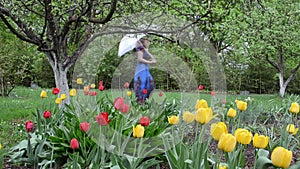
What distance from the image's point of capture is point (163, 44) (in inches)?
115

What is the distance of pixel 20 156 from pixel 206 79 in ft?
4.82

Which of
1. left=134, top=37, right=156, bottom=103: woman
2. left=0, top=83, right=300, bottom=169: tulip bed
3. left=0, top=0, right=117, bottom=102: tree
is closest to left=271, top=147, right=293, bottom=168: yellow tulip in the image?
left=0, top=83, right=300, bottom=169: tulip bed

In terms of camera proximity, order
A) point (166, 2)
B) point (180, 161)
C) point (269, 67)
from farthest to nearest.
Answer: point (269, 67) → point (166, 2) → point (180, 161)

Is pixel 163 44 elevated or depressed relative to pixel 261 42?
depressed

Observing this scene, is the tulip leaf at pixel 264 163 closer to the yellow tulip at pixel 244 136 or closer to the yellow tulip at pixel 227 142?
the yellow tulip at pixel 244 136

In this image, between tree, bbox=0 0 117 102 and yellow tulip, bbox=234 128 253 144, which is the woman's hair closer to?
tree, bbox=0 0 117 102

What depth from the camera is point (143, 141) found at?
248 cm

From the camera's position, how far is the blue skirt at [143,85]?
2.84 m

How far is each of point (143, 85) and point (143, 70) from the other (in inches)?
10.8

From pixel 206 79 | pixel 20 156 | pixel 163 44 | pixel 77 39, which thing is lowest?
pixel 20 156

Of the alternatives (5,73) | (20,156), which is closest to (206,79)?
(20,156)

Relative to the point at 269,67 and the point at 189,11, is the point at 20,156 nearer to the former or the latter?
the point at 189,11

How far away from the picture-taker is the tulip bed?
1573 millimetres

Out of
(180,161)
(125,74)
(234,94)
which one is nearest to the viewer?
(180,161)
